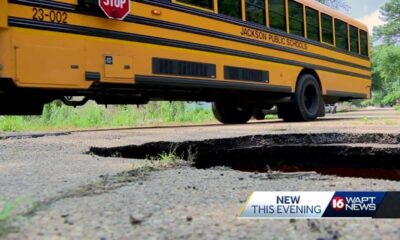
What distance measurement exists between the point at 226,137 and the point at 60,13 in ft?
6.86

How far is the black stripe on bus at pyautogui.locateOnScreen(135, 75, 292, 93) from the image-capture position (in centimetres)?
583

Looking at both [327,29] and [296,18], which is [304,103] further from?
[327,29]

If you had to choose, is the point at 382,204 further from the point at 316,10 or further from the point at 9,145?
the point at 316,10

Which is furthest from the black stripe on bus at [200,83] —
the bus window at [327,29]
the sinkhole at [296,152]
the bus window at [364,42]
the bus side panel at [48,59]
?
the bus window at [364,42]

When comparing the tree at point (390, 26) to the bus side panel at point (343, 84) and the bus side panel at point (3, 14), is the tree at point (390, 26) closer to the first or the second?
the bus side panel at point (343, 84)

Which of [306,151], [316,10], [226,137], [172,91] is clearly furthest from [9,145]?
[316,10]

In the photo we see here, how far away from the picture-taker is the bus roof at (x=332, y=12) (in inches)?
364

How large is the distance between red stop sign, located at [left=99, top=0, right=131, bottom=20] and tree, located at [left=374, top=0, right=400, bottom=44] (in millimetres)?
44658

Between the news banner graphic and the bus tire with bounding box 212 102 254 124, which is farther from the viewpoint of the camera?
the bus tire with bounding box 212 102 254 124

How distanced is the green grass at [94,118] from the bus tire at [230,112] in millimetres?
1031

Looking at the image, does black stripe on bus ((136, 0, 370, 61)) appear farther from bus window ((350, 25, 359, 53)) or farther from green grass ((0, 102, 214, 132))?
green grass ((0, 102, 214, 132))

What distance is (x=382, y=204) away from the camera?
149 centimetres

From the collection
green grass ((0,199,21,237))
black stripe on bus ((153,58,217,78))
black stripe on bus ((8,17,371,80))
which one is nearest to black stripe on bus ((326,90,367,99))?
black stripe on bus ((8,17,371,80))

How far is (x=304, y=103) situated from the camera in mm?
9086
